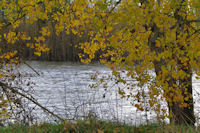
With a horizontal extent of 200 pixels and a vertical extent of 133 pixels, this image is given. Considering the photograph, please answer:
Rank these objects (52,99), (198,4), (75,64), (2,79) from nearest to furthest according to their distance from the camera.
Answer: (198,4)
(2,79)
(52,99)
(75,64)

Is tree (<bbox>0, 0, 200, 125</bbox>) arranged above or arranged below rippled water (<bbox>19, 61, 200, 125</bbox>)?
above

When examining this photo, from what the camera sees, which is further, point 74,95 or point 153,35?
point 74,95

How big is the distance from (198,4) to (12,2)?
3.59 metres

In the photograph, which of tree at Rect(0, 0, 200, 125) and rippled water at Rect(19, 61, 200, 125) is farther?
rippled water at Rect(19, 61, 200, 125)

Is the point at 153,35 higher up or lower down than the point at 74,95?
higher up

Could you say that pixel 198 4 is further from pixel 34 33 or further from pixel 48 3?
pixel 34 33

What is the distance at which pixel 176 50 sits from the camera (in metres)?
3.80

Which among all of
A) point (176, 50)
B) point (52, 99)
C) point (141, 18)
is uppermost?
point (141, 18)

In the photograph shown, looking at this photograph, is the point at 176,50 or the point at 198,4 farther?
the point at 176,50

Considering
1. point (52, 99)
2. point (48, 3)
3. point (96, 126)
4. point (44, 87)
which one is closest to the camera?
point (96, 126)

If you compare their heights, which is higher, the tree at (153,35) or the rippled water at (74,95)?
the tree at (153,35)

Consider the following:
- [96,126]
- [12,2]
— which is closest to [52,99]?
[12,2]

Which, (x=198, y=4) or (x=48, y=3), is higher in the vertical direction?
(x=48, y=3)

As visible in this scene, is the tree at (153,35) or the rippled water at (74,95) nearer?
the tree at (153,35)
